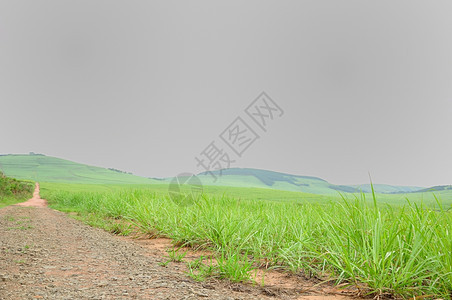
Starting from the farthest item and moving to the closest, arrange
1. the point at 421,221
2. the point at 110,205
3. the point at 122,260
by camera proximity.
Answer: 1. the point at 110,205
2. the point at 122,260
3. the point at 421,221

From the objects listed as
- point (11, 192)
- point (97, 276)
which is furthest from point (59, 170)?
point (97, 276)

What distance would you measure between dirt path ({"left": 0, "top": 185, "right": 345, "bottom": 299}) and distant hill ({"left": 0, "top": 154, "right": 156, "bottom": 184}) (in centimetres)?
4924

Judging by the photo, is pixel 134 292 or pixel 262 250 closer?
pixel 134 292

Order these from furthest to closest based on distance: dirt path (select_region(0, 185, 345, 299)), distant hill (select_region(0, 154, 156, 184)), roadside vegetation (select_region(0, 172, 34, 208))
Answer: distant hill (select_region(0, 154, 156, 184)), roadside vegetation (select_region(0, 172, 34, 208)), dirt path (select_region(0, 185, 345, 299))

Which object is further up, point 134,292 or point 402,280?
point 402,280

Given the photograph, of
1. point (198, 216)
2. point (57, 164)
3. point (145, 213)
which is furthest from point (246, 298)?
point (57, 164)

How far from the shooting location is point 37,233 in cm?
610

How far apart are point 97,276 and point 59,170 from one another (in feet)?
203

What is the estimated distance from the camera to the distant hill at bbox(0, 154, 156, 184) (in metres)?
52.1

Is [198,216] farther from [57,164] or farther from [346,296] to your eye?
[57,164]

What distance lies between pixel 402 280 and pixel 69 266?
3316 mm

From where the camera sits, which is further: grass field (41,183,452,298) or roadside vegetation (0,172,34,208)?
roadside vegetation (0,172,34,208)

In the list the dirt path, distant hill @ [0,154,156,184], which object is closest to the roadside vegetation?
the dirt path

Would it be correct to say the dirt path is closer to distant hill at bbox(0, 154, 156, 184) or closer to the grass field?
the grass field
